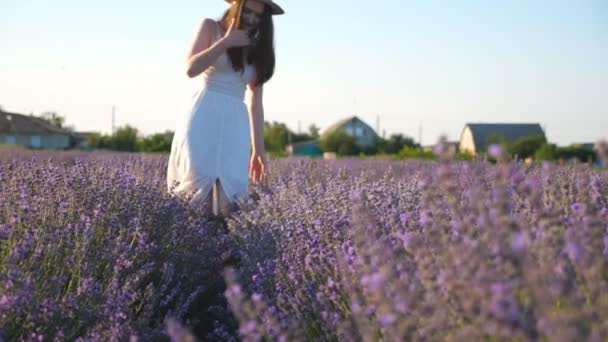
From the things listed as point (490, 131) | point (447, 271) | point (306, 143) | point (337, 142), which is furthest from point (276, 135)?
point (447, 271)

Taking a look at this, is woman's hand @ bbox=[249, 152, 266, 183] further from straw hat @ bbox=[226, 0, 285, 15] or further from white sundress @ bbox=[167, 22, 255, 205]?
straw hat @ bbox=[226, 0, 285, 15]

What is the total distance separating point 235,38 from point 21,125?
154 feet

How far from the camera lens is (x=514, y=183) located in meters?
1.87

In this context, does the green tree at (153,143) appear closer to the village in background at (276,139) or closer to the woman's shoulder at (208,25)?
Answer: the village in background at (276,139)

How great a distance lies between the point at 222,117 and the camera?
3902 mm

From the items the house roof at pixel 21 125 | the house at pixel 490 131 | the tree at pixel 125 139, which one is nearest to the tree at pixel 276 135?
the tree at pixel 125 139

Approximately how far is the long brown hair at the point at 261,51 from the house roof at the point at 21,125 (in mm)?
45117

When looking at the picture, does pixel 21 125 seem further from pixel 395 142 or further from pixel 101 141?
pixel 395 142

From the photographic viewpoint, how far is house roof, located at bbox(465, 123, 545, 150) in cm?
4359

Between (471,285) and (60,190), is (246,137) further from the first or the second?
(471,285)

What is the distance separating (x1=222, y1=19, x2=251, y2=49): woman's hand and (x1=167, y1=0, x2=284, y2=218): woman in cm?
2

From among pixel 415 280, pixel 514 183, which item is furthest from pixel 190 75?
pixel 415 280

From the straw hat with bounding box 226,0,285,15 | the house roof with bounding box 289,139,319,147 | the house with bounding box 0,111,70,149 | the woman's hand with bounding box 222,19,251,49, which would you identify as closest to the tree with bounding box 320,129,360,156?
the house roof with bounding box 289,139,319,147

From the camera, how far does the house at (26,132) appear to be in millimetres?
45906
